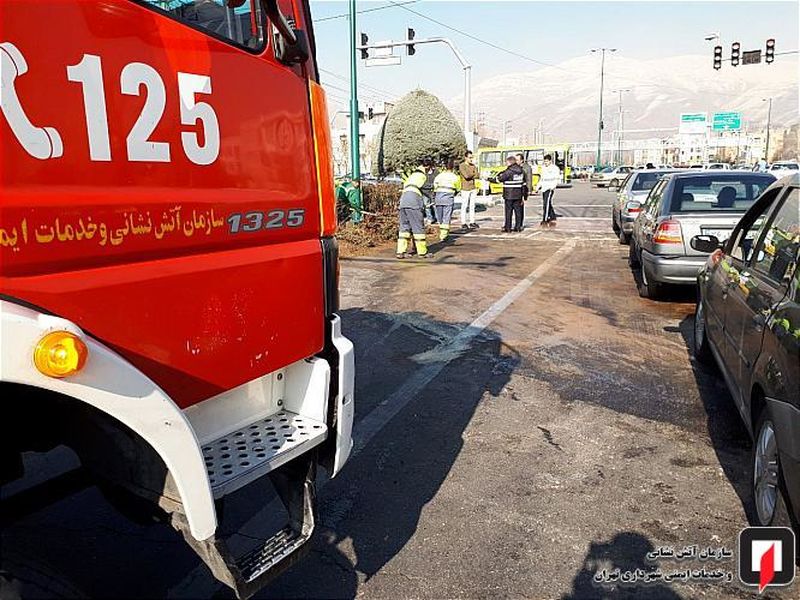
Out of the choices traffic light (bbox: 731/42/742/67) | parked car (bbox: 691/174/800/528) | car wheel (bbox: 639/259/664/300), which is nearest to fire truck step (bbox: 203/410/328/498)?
parked car (bbox: 691/174/800/528)

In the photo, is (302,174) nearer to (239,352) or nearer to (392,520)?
(239,352)

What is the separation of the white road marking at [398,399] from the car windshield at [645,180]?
6350mm

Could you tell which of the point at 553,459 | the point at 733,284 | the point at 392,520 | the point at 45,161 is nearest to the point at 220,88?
the point at 45,161

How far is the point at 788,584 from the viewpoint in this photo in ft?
→ 9.12

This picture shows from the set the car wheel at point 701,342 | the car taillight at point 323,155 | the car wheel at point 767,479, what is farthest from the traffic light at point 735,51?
the car taillight at point 323,155

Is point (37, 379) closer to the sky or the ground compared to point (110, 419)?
closer to the sky

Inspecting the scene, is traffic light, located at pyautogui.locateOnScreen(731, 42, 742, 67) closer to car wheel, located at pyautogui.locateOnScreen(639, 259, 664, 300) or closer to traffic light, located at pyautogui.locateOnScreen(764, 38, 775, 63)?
traffic light, located at pyautogui.locateOnScreen(764, 38, 775, 63)

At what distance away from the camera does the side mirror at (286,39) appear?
2.26 m

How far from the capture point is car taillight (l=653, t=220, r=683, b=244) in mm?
7594

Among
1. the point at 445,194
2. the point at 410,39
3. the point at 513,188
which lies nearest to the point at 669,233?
the point at 445,194

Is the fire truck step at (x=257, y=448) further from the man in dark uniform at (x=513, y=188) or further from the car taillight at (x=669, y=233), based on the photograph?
the man in dark uniform at (x=513, y=188)

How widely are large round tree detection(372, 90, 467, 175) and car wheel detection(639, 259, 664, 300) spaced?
716 inches

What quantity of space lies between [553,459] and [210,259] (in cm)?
265

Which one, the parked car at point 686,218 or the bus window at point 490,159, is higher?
the bus window at point 490,159
